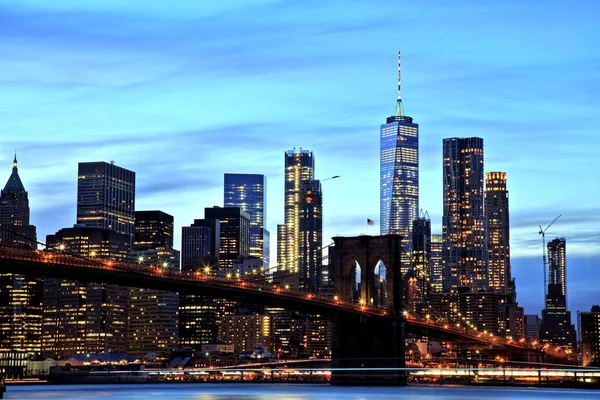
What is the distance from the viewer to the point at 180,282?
87188mm

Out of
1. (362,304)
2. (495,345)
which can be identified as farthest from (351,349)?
(495,345)

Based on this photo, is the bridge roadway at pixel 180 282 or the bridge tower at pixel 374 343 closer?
the bridge roadway at pixel 180 282

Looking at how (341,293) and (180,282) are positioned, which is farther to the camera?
(341,293)

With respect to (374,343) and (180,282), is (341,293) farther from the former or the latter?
(180,282)

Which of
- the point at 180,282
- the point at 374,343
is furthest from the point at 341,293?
the point at 180,282

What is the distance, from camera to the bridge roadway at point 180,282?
7481cm

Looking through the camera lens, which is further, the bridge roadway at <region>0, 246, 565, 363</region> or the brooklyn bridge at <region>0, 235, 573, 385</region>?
the brooklyn bridge at <region>0, 235, 573, 385</region>

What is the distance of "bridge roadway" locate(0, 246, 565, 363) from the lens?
74.8 m

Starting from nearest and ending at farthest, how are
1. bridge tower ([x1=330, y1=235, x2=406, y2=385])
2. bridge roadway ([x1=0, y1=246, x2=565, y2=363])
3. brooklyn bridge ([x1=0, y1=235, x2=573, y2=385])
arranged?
bridge roadway ([x1=0, y1=246, x2=565, y2=363]) → brooklyn bridge ([x1=0, y1=235, x2=573, y2=385]) → bridge tower ([x1=330, y1=235, x2=406, y2=385])

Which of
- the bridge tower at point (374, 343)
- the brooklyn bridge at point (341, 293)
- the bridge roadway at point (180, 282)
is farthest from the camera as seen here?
the bridge tower at point (374, 343)

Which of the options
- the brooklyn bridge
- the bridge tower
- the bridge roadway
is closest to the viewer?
the bridge roadway

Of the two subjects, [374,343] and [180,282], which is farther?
[374,343]

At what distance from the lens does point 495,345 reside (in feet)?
462

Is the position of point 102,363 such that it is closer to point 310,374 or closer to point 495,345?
point 310,374
